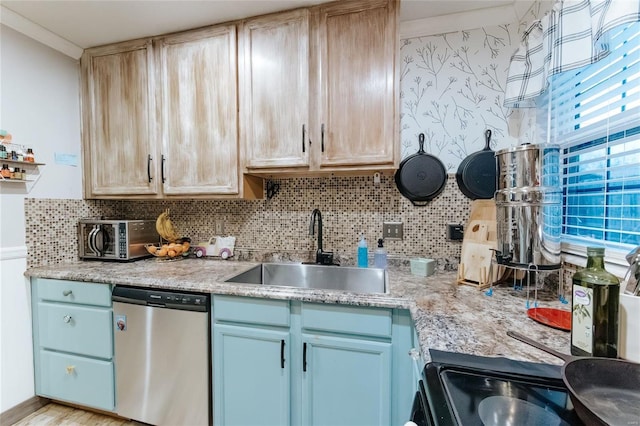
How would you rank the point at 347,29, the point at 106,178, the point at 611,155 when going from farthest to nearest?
1. the point at 106,178
2. the point at 347,29
3. the point at 611,155

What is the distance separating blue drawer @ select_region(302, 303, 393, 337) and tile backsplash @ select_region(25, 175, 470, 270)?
615mm

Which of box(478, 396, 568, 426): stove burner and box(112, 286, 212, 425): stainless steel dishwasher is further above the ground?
box(478, 396, 568, 426): stove burner

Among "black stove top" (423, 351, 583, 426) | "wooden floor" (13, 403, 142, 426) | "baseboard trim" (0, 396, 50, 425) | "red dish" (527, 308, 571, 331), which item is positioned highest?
"red dish" (527, 308, 571, 331)

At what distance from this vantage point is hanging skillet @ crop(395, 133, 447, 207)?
1771mm

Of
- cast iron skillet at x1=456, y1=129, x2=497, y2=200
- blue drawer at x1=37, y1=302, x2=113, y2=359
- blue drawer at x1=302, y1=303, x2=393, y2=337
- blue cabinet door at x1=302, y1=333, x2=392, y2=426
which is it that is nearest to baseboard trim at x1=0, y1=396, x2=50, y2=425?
blue drawer at x1=37, y1=302, x2=113, y2=359

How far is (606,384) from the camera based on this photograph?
0.60 meters

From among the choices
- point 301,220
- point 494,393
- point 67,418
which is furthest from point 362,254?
point 67,418

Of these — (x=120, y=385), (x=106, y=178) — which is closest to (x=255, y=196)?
(x=106, y=178)

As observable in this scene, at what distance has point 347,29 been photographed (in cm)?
160

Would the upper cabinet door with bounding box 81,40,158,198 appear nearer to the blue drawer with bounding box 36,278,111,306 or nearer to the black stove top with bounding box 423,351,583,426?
the blue drawer with bounding box 36,278,111,306

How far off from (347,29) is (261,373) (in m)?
1.86

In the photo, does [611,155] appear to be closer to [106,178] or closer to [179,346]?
[179,346]

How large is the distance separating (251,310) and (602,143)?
1.63 meters

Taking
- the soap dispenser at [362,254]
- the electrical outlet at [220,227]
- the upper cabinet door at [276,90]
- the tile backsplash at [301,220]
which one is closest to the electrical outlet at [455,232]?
the tile backsplash at [301,220]
